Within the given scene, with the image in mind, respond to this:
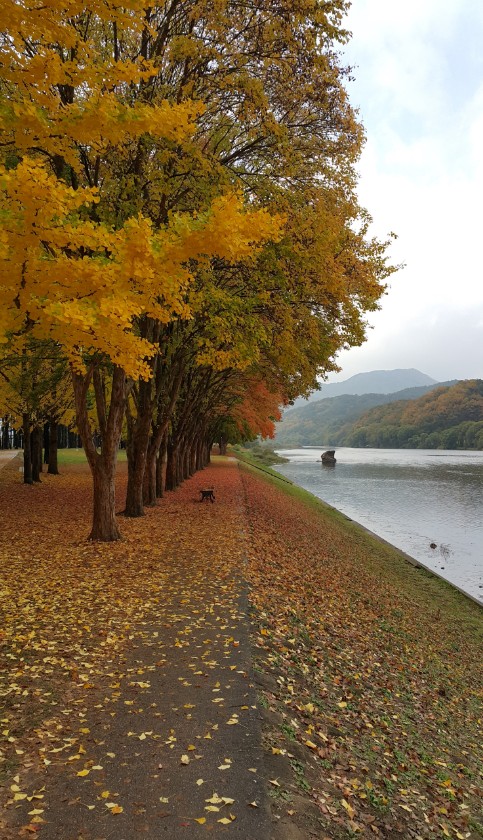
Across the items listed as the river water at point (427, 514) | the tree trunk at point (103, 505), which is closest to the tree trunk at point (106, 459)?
the tree trunk at point (103, 505)

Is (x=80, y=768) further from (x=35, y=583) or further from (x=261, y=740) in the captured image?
(x=35, y=583)

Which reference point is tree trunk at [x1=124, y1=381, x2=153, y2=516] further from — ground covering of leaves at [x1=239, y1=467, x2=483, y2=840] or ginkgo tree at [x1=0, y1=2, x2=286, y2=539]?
ginkgo tree at [x1=0, y1=2, x2=286, y2=539]

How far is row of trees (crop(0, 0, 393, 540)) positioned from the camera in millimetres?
7824

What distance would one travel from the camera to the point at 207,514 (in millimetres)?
19516

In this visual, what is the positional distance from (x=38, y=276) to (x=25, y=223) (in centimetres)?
78

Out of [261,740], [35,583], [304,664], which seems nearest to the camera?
[261,740]

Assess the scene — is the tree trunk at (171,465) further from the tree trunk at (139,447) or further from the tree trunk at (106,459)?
the tree trunk at (106,459)

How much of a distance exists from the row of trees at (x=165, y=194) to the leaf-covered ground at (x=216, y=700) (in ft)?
13.0

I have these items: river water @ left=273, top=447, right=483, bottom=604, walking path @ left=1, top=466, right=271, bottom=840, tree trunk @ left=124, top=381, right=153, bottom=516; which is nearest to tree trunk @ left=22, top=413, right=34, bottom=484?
tree trunk @ left=124, top=381, right=153, bottom=516

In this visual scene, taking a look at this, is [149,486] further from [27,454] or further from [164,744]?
[164,744]

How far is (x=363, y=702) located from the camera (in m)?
7.44

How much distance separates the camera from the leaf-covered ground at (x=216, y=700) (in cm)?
442

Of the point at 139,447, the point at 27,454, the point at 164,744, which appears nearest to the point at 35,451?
the point at 27,454


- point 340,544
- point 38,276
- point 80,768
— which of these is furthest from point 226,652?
point 340,544
